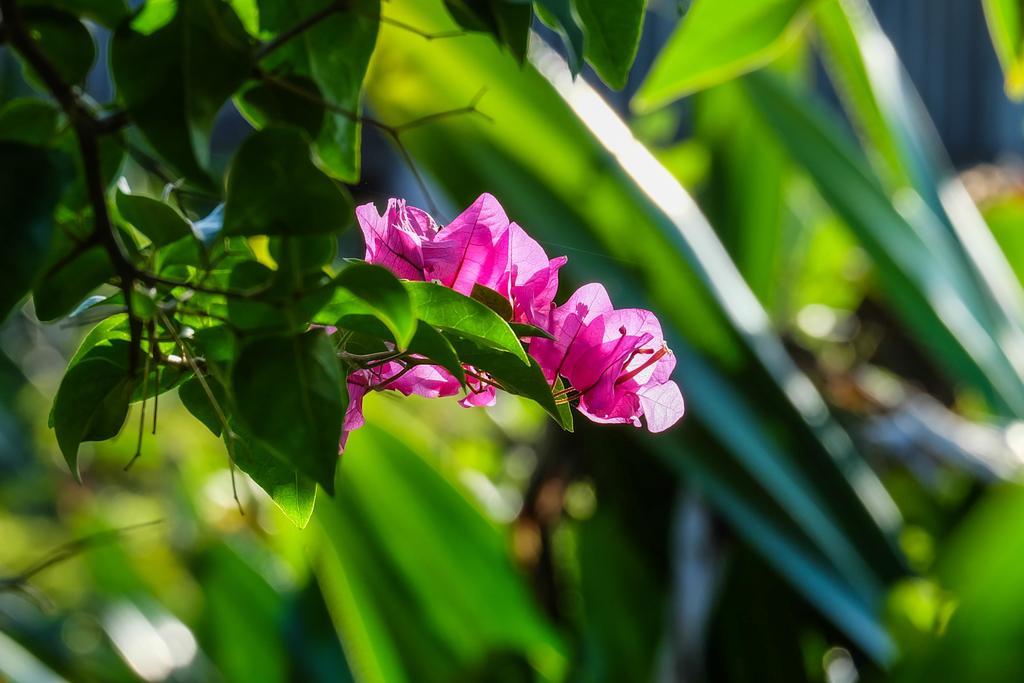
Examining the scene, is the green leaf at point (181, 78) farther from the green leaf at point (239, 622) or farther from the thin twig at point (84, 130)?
the green leaf at point (239, 622)

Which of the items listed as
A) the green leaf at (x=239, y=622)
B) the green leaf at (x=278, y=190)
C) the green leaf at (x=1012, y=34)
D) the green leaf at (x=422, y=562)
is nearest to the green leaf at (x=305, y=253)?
the green leaf at (x=278, y=190)

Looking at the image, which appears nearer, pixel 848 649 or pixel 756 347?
pixel 756 347

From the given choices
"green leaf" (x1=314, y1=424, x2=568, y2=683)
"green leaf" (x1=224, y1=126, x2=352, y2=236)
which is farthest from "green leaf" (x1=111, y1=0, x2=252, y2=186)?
"green leaf" (x1=314, y1=424, x2=568, y2=683)

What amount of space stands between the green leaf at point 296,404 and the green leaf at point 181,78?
4 cm

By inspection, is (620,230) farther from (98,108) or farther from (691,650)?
(98,108)

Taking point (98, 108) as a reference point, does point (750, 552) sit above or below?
below

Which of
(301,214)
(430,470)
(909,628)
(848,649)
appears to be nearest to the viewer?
(301,214)

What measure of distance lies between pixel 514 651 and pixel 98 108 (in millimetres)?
639

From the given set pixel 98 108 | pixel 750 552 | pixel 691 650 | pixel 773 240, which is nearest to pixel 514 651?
pixel 691 650

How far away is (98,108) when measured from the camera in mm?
245

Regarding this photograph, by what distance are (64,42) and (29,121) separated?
0.8 inches

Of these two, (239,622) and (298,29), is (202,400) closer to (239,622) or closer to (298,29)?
(298,29)

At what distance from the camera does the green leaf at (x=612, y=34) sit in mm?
228

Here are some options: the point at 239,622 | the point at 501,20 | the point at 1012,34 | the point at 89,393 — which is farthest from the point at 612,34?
the point at 239,622
